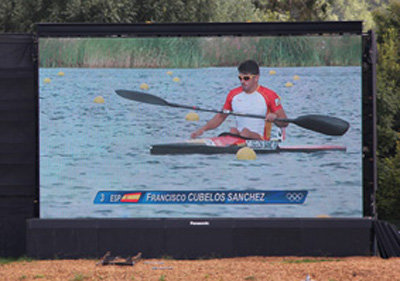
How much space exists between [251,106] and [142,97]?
168 centimetres

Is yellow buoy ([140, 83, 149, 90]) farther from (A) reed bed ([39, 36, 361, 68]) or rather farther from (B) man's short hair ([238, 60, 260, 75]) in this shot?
(B) man's short hair ([238, 60, 260, 75])

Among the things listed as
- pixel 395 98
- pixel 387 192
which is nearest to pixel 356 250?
pixel 387 192

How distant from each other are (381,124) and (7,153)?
10.6 m

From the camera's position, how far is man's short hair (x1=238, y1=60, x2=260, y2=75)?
39.1 ft

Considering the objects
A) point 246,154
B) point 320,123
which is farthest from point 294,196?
point 320,123

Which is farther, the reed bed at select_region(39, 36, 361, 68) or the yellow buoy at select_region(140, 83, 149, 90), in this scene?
the yellow buoy at select_region(140, 83, 149, 90)

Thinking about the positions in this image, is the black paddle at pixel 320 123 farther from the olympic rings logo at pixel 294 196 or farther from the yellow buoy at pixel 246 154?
the olympic rings logo at pixel 294 196

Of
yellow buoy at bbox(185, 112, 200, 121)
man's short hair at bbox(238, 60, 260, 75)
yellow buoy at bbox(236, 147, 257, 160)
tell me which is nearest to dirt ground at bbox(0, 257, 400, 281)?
yellow buoy at bbox(236, 147, 257, 160)

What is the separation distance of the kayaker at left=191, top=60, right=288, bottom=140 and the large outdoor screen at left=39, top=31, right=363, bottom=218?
34mm

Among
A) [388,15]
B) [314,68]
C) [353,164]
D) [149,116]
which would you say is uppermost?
[388,15]

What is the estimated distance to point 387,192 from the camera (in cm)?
1861

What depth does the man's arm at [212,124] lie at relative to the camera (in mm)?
11938

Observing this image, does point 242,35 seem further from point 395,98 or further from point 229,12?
point 229,12

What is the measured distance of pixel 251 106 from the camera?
39.4 feet
